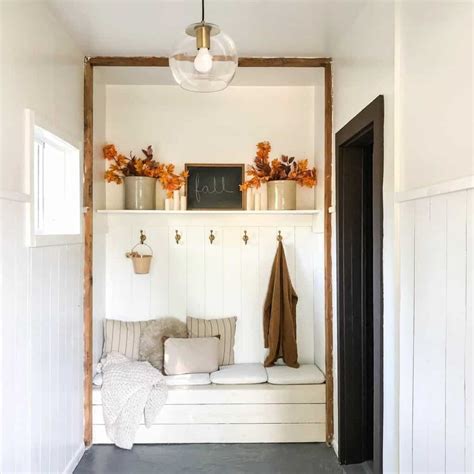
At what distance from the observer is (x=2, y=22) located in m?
1.97

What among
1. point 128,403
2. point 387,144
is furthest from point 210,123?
point 128,403

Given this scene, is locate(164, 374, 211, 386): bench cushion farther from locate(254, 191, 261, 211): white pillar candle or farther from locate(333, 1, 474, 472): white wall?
locate(333, 1, 474, 472): white wall

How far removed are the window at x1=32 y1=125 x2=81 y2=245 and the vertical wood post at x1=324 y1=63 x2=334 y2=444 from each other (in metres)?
1.64

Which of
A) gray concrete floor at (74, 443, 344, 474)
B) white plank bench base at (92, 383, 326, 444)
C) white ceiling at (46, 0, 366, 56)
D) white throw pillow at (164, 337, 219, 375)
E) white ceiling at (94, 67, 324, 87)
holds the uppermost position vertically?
white ceiling at (46, 0, 366, 56)

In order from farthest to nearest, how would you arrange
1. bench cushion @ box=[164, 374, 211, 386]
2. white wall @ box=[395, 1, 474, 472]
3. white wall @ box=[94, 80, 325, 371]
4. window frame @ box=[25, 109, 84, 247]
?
white wall @ box=[94, 80, 325, 371]
bench cushion @ box=[164, 374, 211, 386]
window frame @ box=[25, 109, 84, 247]
white wall @ box=[395, 1, 474, 472]

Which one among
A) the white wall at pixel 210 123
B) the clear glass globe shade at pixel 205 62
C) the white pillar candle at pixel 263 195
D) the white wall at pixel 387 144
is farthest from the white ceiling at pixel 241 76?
the clear glass globe shade at pixel 205 62

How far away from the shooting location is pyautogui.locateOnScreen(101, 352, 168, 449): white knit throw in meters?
3.17

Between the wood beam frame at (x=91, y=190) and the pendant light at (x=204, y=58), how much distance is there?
1.66 meters

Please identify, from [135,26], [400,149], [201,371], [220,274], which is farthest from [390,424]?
[135,26]

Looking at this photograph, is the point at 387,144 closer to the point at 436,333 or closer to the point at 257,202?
the point at 436,333

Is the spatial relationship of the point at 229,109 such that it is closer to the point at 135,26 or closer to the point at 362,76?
the point at 135,26

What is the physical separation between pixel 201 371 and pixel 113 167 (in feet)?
5.51

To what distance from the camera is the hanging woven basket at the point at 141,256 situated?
3607 mm

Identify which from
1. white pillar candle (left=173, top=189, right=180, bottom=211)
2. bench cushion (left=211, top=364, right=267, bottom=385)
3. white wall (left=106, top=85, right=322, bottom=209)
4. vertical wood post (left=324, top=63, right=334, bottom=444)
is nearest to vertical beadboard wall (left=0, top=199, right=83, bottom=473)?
white pillar candle (left=173, top=189, right=180, bottom=211)
